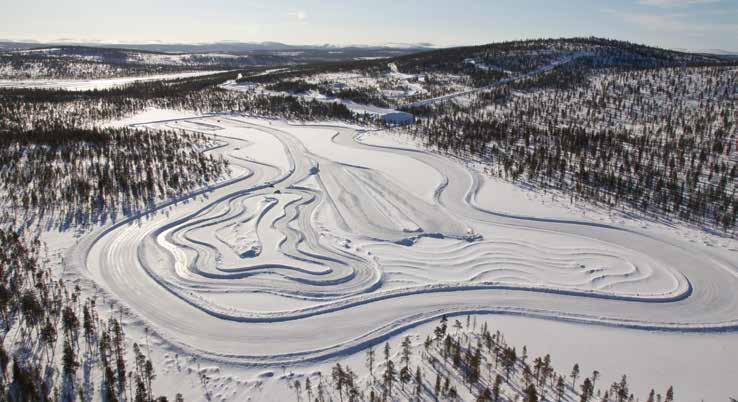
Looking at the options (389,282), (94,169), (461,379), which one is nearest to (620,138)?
(389,282)

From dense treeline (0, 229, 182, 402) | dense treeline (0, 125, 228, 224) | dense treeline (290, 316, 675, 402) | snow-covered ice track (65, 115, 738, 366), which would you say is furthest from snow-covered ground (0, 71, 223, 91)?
dense treeline (290, 316, 675, 402)

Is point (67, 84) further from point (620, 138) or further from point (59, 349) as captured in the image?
point (620, 138)

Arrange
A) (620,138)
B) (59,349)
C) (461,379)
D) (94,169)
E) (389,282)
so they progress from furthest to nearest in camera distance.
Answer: (620,138)
(94,169)
(389,282)
(59,349)
(461,379)

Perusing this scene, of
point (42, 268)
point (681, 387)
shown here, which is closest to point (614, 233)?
point (681, 387)

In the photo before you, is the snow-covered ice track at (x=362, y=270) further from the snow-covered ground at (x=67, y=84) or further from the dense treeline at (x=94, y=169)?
the snow-covered ground at (x=67, y=84)

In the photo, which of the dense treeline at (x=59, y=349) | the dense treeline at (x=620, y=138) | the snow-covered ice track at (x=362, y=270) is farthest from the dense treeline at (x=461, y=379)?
the dense treeline at (x=620, y=138)

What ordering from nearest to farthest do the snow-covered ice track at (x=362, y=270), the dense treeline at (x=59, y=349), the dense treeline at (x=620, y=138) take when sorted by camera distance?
the dense treeline at (x=59, y=349)
the snow-covered ice track at (x=362, y=270)
the dense treeline at (x=620, y=138)
